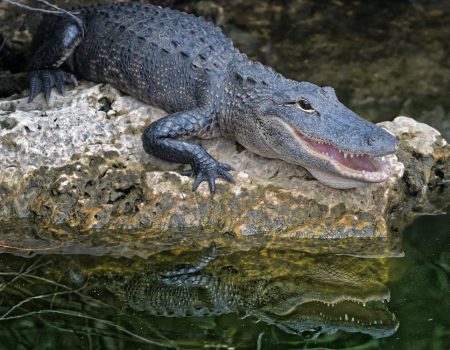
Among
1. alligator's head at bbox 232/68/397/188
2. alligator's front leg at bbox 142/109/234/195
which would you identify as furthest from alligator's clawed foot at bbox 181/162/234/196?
alligator's head at bbox 232/68/397/188

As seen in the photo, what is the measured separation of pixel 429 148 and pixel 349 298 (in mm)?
1353

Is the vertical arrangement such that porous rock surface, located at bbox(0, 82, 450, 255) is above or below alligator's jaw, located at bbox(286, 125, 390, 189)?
below

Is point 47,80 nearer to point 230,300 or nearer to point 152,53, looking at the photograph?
point 152,53

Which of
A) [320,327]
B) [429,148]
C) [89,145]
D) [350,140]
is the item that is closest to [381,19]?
[429,148]

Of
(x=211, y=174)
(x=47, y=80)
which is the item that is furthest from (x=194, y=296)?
(x=47, y=80)

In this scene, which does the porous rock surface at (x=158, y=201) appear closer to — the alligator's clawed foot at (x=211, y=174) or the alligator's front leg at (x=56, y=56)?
the alligator's clawed foot at (x=211, y=174)

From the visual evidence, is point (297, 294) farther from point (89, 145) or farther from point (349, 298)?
point (89, 145)

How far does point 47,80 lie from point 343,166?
224 cm

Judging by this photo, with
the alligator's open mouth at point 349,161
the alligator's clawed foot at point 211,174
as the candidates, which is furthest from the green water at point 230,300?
the alligator's open mouth at point 349,161

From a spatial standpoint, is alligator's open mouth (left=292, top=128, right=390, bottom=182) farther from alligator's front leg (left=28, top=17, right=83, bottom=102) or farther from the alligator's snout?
alligator's front leg (left=28, top=17, right=83, bottom=102)

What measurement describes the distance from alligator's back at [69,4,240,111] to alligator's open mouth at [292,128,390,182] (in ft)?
2.87

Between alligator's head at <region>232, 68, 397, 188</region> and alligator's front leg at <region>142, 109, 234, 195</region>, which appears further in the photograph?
alligator's front leg at <region>142, 109, 234, 195</region>

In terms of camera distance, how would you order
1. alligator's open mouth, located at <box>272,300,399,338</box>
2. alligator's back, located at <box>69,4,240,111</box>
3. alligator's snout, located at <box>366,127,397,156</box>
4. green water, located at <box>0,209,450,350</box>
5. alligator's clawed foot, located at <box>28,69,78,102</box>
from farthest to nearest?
alligator's clawed foot, located at <box>28,69,78,102</box> → alligator's back, located at <box>69,4,240,111</box> → alligator's snout, located at <box>366,127,397,156</box> → alligator's open mouth, located at <box>272,300,399,338</box> → green water, located at <box>0,209,450,350</box>

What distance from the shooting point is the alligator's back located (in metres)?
5.13
